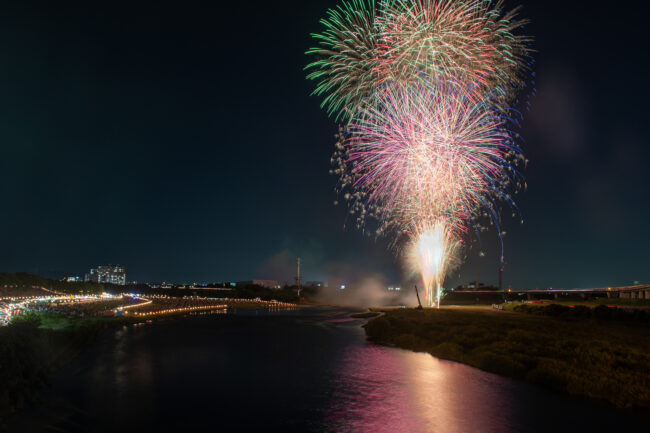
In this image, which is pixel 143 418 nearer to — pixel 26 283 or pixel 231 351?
pixel 231 351

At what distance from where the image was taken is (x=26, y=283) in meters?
98.2

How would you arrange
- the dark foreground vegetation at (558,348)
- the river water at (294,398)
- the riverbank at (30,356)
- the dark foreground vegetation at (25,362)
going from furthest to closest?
the dark foreground vegetation at (558,348) → the riverbank at (30,356) → the dark foreground vegetation at (25,362) → the river water at (294,398)

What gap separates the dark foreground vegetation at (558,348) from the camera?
1733 cm

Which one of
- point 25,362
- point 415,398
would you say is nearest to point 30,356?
point 25,362

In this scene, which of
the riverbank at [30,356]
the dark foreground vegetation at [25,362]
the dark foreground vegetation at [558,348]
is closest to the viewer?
A: the dark foreground vegetation at [25,362]

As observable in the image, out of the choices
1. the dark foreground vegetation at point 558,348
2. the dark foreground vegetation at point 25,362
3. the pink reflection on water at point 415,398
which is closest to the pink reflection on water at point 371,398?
the pink reflection on water at point 415,398

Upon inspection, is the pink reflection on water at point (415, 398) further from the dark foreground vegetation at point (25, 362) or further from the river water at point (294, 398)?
the dark foreground vegetation at point (25, 362)

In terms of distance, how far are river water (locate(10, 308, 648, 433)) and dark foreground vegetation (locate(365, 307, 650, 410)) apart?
98 centimetres

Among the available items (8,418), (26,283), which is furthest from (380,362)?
(26,283)

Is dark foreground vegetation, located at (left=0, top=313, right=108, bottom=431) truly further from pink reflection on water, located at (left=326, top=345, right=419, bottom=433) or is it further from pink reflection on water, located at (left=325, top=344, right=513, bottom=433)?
pink reflection on water, located at (left=325, top=344, right=513, bottom=433)

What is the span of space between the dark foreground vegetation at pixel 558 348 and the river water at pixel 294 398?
0.98 meters

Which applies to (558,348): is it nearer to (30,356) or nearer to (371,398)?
(371,398)

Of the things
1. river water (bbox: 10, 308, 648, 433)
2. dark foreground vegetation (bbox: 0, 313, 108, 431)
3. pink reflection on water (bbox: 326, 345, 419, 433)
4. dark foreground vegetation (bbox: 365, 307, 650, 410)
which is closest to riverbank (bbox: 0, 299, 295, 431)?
dark foreground vegetation (bbox: 0, 313, 108, 431)

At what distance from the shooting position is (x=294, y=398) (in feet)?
58.9
